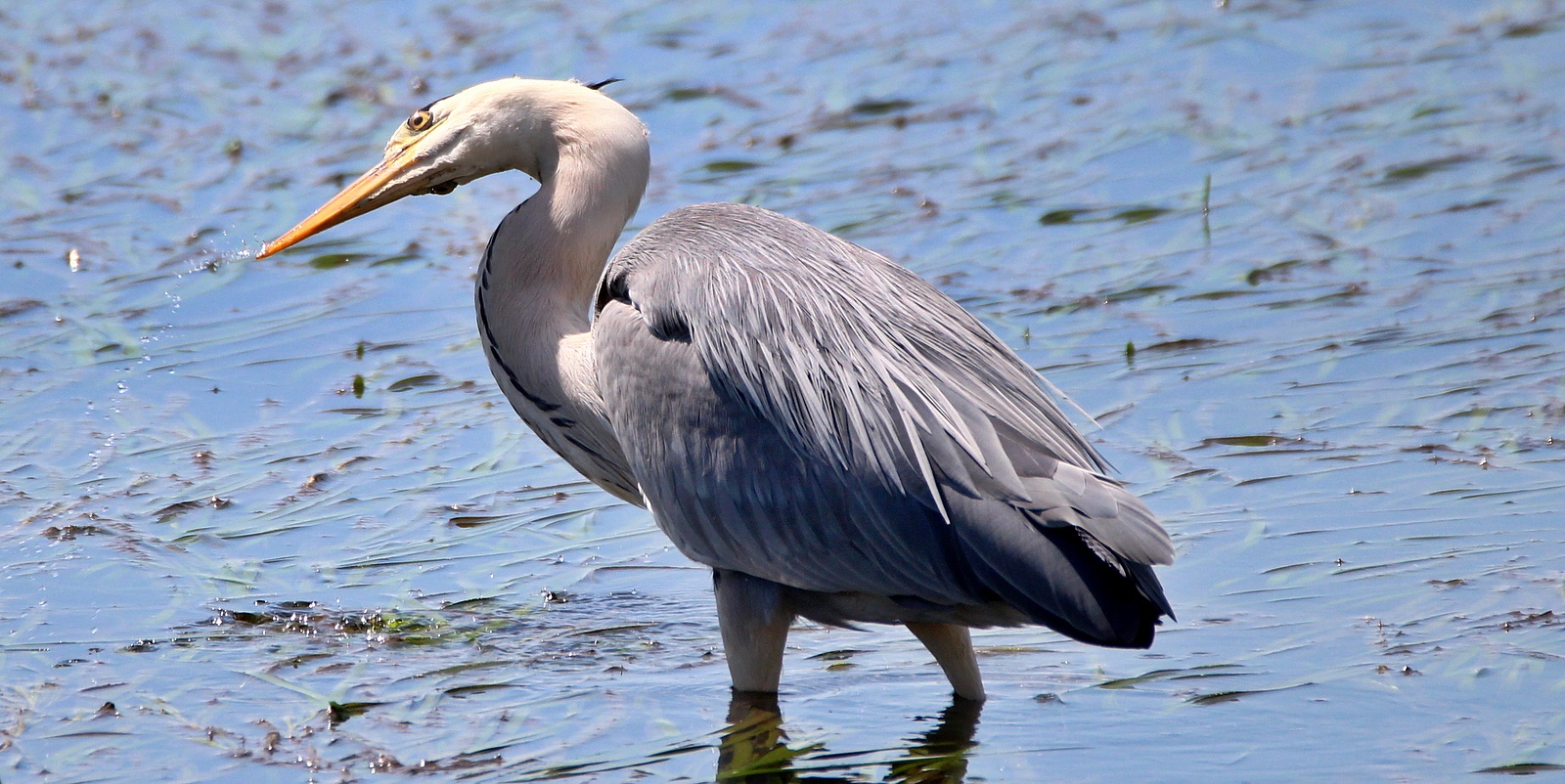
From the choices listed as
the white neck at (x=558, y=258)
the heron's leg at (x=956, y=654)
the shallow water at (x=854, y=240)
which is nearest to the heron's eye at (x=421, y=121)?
the white neck at (x=558, y=258)

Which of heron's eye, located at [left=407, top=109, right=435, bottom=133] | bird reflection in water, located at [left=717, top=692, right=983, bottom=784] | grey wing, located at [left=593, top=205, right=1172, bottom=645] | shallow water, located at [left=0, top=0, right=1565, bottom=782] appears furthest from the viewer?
heron's eye, located at [left=407, top=109, right=435, bottom=133]

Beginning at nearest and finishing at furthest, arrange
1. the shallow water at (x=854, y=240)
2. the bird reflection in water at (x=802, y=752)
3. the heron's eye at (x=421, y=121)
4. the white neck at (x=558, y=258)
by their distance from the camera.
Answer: the bird reflection in water at (x=802, y=752) < the shallow water at (x=854, y=240) < the white neck at (x=558, y=258) < the heron's eye at (x=421, y=121)

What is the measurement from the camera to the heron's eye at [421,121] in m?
5.25

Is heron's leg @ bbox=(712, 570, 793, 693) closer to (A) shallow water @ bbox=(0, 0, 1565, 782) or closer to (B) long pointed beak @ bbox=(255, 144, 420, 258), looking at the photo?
(A) shallow water @ bbox=(0, 0, 1565, 782)

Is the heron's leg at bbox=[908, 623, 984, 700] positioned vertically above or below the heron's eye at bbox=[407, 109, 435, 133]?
below

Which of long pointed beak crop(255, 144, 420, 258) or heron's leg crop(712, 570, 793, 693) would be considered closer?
heron's leg crop(712, 570, 793, 693)

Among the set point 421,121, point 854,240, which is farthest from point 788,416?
point 854,240

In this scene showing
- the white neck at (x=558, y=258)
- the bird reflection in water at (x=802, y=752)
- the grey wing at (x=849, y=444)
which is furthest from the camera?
the white neck at (x=558, y=258)

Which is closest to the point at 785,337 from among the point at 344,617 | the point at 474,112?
the point at 474,112

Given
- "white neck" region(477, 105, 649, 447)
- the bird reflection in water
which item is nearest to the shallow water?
the bird reflection in water

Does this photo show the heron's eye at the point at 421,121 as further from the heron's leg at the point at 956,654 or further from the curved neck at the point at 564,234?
the heron's leg at the point at 956,654

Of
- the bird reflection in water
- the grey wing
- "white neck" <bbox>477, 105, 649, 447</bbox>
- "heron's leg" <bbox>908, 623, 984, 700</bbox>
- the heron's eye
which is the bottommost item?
the bird reflection in water

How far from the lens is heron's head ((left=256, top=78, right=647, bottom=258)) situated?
510 cm

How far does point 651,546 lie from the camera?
586 cm
